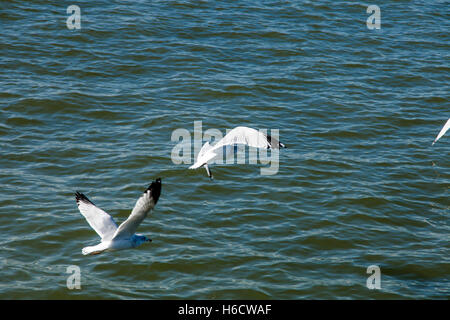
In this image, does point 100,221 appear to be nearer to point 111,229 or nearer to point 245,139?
point 111,229

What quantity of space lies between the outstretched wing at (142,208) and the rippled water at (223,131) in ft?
5.51

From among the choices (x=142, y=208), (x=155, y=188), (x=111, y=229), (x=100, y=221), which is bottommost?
(x=111, y=229)

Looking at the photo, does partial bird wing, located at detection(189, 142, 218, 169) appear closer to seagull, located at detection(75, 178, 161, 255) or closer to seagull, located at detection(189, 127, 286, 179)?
seagull, located at detection(189, 127, 286, 179)

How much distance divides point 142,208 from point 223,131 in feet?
24.4

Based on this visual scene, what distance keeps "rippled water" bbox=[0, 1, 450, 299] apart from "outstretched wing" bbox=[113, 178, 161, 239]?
1679mm

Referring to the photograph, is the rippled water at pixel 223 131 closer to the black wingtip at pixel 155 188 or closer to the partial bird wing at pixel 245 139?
the partial bird wing at pixel 245 139

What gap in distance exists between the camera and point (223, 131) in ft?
55.9

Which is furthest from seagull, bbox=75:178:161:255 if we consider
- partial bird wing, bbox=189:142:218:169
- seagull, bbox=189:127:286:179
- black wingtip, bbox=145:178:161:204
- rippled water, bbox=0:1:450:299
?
seagull, bbox=189:127:286:179

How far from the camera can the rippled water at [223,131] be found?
12508mm

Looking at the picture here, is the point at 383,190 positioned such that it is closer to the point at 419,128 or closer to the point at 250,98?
the point at 419,128

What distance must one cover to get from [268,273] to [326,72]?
954 centimetres

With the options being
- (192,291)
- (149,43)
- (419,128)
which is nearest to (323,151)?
(419,128)

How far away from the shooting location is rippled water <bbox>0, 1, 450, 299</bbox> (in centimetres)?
1251

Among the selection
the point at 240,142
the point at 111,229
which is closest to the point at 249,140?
the point at 240,142
